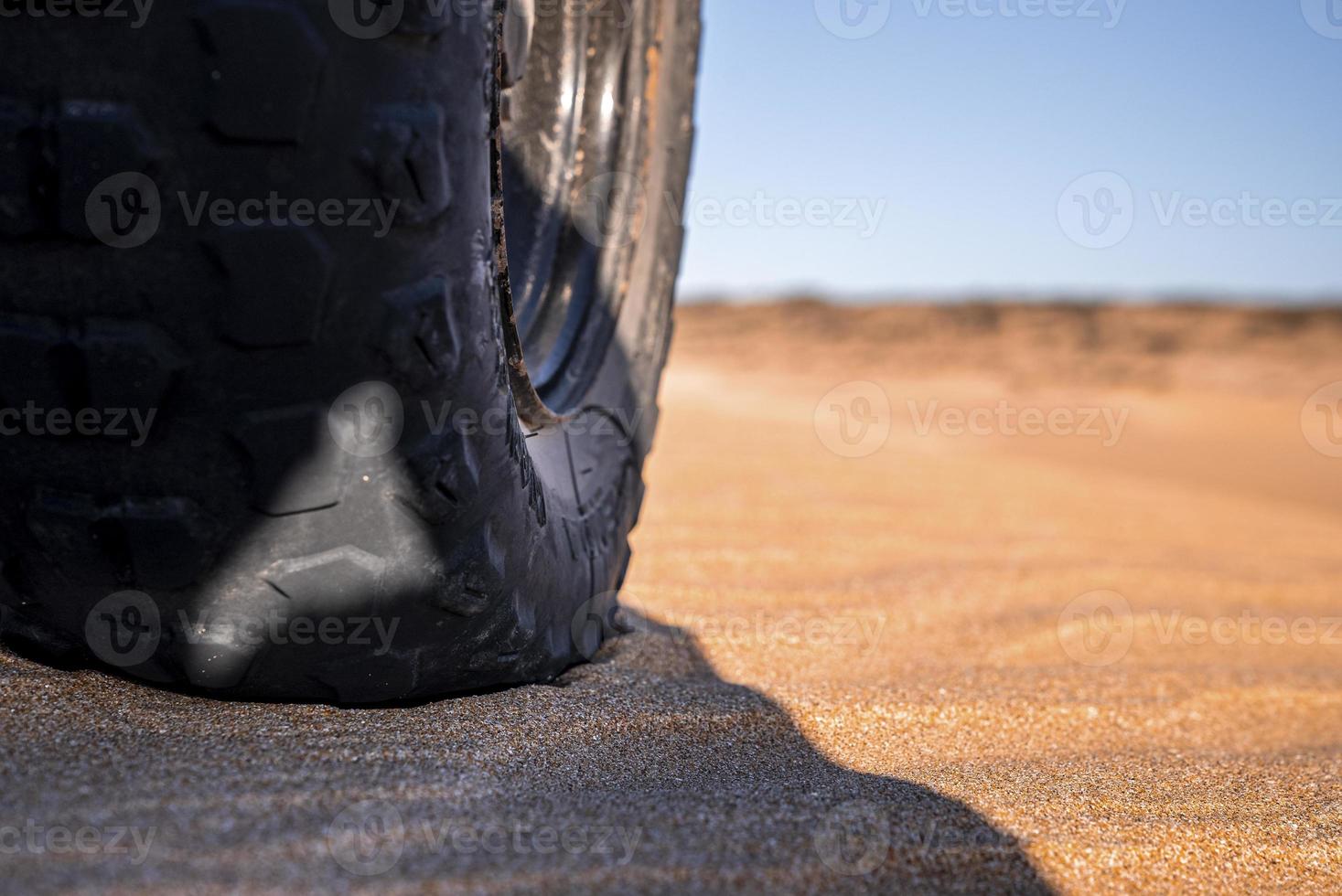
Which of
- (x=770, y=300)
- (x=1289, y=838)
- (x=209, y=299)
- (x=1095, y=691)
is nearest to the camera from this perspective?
(x=209, y=299)

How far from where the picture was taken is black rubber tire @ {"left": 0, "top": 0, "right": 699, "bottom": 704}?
0.69 m

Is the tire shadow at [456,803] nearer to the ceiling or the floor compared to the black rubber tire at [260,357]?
nearer to the floor

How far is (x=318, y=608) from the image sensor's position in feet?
2.80

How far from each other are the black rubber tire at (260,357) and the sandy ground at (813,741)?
97 mm

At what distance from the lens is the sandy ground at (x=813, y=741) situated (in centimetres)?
78

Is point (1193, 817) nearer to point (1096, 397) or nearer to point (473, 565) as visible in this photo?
point (473, 565)

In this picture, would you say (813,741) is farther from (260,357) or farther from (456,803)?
(260,357)

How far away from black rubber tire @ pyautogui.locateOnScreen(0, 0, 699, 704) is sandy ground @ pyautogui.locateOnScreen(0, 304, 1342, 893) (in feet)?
0.32

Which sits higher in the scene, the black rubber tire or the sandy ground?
the black rubber tire

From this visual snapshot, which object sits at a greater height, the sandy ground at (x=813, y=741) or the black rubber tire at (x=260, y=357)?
the black rubber tire at (x=260, y=357)

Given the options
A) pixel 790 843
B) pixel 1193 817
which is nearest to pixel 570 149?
pixel 790 843

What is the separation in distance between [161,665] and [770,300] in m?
14.1

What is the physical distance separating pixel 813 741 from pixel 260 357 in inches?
27.9

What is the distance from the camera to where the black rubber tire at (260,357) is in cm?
69
